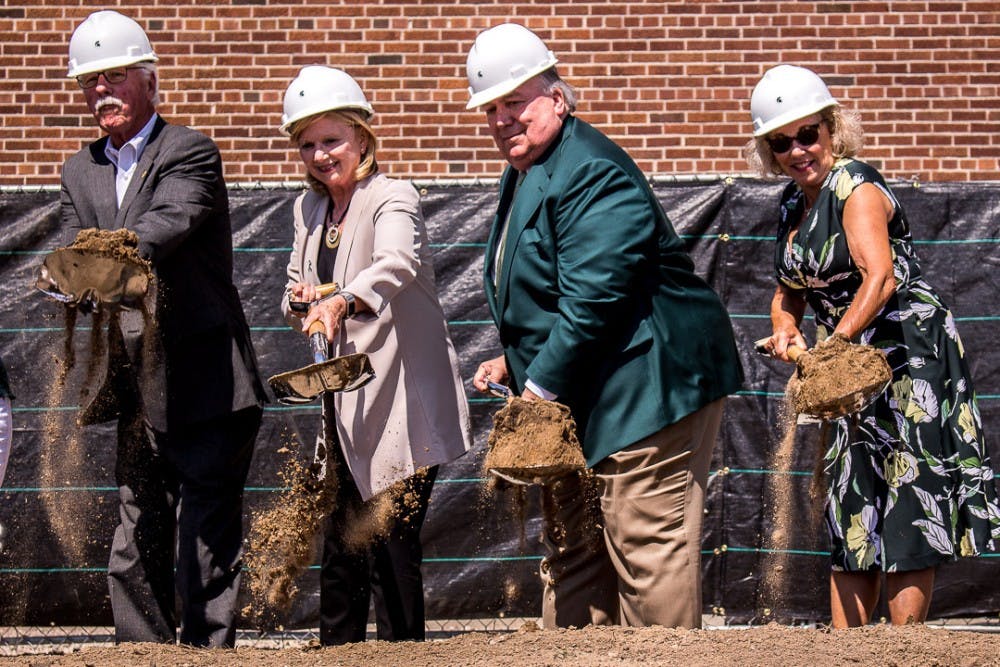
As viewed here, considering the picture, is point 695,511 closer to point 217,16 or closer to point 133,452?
point 133,452

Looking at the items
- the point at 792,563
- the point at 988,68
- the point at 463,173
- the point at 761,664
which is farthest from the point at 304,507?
the point at 988,68

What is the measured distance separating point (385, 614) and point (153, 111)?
1961 mm

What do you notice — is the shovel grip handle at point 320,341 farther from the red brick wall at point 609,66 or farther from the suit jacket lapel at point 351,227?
the red brick wall at point 609,66

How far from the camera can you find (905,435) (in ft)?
14.3

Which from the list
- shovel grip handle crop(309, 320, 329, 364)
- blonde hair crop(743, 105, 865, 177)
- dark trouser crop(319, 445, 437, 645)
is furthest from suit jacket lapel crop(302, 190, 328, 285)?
blonde hair crop(743, 105, 865, 177)

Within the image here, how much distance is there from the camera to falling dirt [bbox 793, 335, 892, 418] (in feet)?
13.1

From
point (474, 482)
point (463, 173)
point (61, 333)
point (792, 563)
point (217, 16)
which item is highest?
point (217, 16)

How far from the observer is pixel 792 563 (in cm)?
610

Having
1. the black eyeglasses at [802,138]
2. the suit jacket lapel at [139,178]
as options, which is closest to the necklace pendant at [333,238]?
the suit jacket lapel at [139,178]

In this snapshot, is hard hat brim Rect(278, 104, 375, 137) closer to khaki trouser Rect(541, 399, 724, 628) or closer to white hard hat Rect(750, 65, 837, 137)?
white hard hat Rect(750, 65, 837, 137)

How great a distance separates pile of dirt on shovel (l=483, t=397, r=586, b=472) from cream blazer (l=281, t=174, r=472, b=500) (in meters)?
0.79

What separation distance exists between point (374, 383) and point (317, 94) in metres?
0.99

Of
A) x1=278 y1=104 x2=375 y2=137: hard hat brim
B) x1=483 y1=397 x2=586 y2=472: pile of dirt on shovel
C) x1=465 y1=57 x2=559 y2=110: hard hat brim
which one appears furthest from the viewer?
x1=278 y1=104 x2=375 y2=137: hard hat brim

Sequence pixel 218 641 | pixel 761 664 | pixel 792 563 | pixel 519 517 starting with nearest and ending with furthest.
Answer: pixel 761 664 → pixel 519 517 → pixel 218 641 → pixel 792 563
